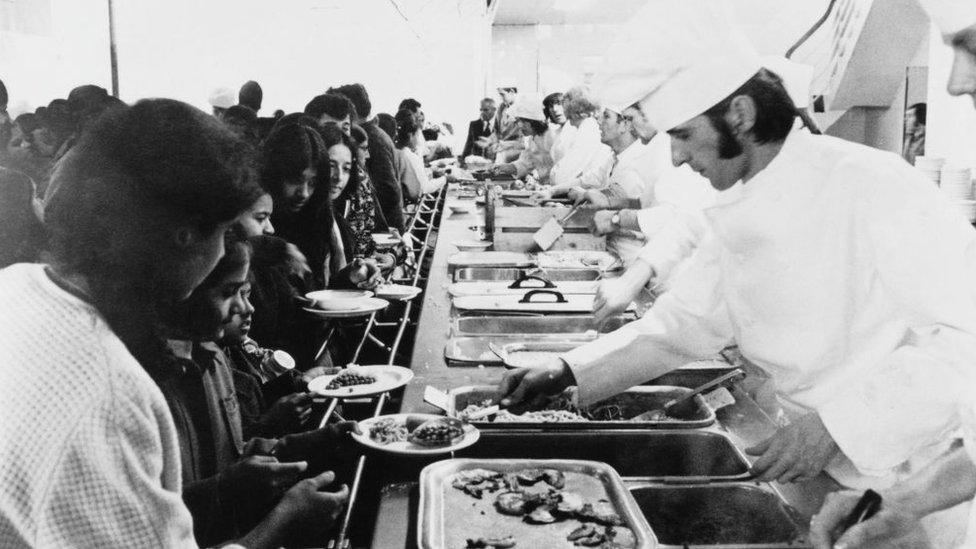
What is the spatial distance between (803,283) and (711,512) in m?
0.45

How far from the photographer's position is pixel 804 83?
68.1 inches

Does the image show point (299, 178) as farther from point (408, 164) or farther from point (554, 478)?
point (408, 164)

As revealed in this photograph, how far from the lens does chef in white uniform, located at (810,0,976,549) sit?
1045 mm

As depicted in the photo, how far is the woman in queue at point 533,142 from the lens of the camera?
293 inches

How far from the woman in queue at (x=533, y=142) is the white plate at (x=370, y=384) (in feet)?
18.4

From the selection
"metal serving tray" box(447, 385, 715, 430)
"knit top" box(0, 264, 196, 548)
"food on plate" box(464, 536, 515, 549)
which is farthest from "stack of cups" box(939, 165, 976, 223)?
"knit top" box(0, 264, 196, 548)

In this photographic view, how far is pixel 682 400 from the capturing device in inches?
71.4

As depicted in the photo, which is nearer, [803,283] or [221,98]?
[803,283]

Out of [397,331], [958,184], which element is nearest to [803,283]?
[958,184]

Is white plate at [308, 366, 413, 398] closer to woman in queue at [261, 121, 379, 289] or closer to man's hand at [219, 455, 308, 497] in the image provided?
man's hand at [219, 455, 308, 497]

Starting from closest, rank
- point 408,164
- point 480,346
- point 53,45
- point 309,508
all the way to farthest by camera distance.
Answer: point 309,508, point 480,346, point 53,45, point 408,164

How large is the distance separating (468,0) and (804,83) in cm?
1084

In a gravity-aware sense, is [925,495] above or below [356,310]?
above

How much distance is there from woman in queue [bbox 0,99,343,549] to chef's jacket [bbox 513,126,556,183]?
688cm
